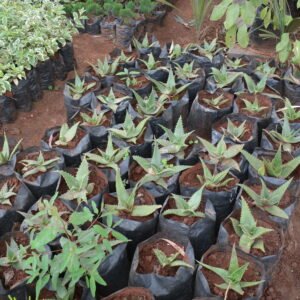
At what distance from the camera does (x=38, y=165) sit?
2.41m

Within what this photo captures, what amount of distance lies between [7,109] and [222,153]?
2.02 meters

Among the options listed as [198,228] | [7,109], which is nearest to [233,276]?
[198,228]

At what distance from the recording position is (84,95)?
3178 millimetres

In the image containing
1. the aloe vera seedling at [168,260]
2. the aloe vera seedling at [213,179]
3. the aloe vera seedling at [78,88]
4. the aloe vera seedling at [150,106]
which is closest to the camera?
the aloe vera seedling at [168,260]

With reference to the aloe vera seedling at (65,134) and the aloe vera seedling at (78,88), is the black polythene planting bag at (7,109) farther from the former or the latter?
the aloe vera seedling at (65,134)

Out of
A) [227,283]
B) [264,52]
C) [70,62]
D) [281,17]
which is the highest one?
[281,17]

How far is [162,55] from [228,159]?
1632mm

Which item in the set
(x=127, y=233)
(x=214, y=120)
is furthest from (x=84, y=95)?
(x=127, y=233)

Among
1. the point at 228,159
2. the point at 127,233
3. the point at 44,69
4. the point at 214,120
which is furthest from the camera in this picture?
the point at 44,69

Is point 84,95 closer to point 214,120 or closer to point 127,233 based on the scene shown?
point 214,120

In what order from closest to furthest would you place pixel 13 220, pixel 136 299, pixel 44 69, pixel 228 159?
pixel 136 299, pixel 13 220, pixel 228 159, pixel 44 69

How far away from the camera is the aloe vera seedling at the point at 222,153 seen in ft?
7.93

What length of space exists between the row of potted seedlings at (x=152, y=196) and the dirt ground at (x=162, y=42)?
1.21 ft

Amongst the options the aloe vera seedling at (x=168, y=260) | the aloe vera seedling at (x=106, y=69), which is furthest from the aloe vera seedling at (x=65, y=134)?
the aloe vera seedling at (x=168, y=260)
